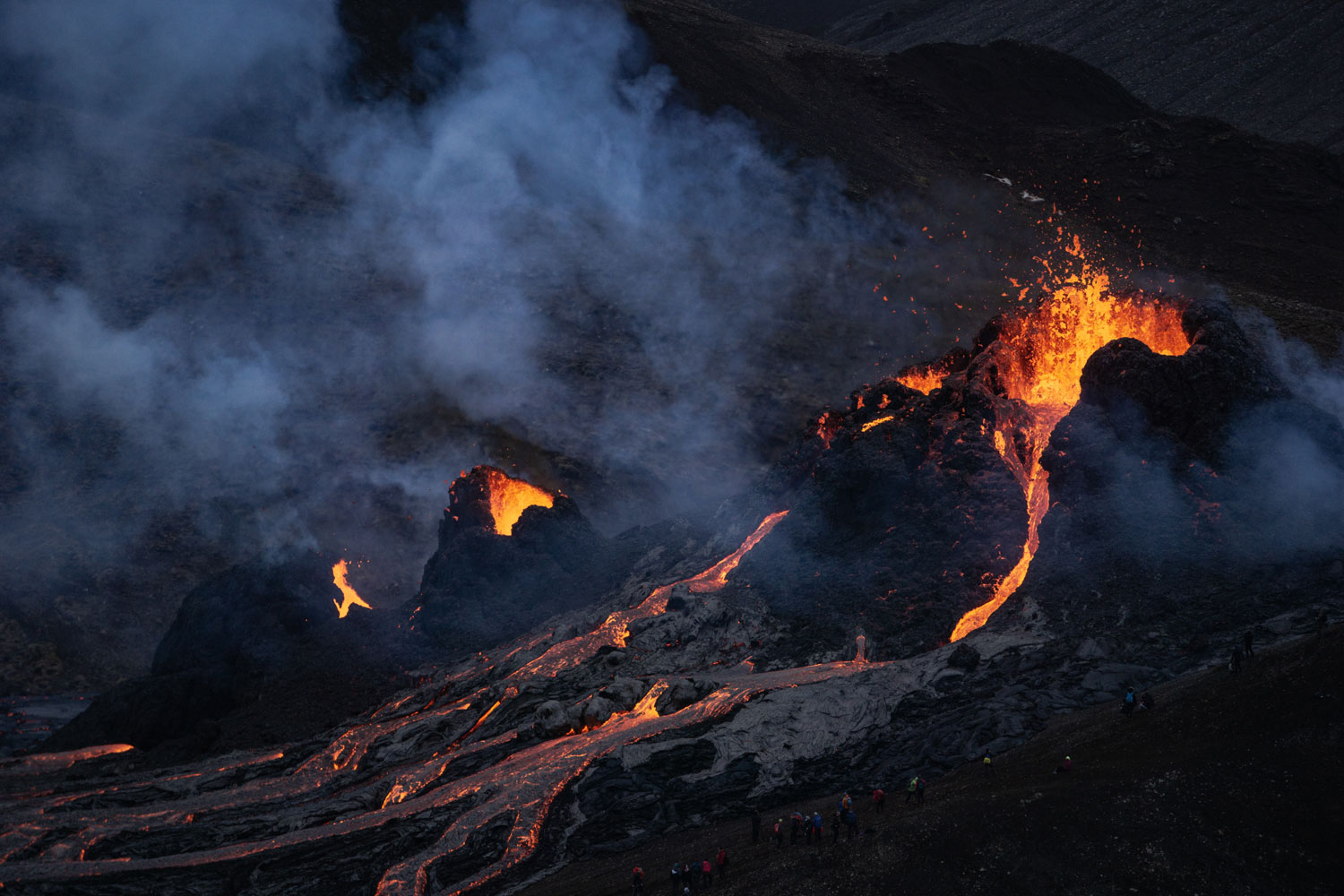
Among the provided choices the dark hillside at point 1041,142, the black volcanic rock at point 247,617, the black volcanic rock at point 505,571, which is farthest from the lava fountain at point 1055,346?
the dark hillside at point 1041,142

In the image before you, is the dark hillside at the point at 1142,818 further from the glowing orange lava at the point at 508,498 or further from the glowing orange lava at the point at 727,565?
the glowing orange lava at the point at 508,498

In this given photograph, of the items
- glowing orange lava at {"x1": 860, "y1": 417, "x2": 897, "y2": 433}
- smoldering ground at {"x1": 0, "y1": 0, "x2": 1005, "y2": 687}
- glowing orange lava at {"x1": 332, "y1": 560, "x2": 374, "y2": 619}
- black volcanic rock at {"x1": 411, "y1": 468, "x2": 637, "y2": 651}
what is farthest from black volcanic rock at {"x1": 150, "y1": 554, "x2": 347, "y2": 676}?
glowing orange lava at {"x1": 860, "y1": 417, "x2": 897, "y2": 433}

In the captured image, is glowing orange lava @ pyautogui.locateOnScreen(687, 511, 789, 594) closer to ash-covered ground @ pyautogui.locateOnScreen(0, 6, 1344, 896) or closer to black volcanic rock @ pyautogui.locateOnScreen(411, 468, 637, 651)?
ash-covered ground @ pyautogui.locateOnScreen(0, 6, 1344, 896)

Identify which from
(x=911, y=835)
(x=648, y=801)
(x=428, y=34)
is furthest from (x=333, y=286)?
(x=911, y=835)

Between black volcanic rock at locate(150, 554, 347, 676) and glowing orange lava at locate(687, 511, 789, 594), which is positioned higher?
black volcanic rock at locate(150, 554, 347, 676)

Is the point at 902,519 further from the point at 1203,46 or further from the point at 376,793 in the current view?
the point at 1203,46

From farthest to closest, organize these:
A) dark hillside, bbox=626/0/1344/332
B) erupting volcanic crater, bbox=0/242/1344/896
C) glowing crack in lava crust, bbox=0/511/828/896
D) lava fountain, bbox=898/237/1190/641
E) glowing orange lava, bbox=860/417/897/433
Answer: dark hillside, bbox=626/0/1344/332 < glowing orange lava, bbox=860/417/897/433 < lava fountain, bbox=898/237/1190/641 < erupting volcanic crater, bbox=0/242/1344/896 < glowing crack in lava crust, bbox=0/511/828/896
